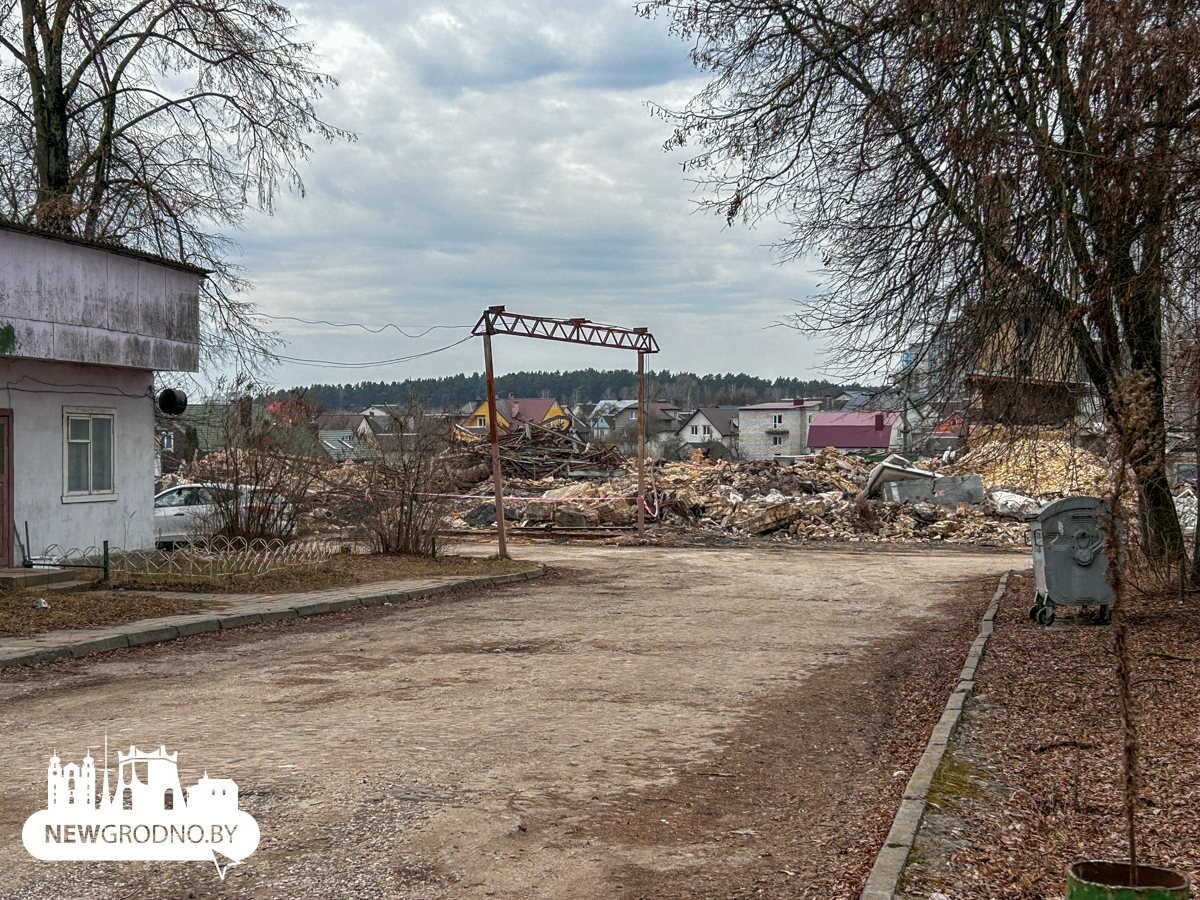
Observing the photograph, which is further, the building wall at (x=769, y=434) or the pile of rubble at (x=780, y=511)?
the building wall at (x=769, y=434)

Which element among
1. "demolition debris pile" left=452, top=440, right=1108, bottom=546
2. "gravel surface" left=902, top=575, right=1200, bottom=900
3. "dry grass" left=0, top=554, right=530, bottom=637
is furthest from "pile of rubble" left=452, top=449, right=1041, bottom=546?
"gravel surface" left=902, top=575, right=1200, bottom=900

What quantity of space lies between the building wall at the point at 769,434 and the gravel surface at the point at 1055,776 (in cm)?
10000

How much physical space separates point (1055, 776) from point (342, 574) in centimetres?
1398

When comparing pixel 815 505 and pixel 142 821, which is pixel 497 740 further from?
pixel 815 505

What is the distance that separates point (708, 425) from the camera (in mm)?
127562

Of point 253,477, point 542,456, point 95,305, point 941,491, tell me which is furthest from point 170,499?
point 941,491

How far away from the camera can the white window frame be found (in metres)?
17.6

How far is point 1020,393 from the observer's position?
13297mm

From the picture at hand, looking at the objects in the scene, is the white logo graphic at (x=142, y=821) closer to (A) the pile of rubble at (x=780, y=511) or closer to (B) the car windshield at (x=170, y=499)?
(B) the car windshield at (x=170, y=499)

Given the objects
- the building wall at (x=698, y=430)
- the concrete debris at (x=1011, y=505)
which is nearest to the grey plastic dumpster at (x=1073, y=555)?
the concrete debris at (x=1011, y=505)

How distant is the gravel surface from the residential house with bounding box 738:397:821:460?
100173 mm

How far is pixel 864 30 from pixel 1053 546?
20.7ft

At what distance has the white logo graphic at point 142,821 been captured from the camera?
17.5 feet

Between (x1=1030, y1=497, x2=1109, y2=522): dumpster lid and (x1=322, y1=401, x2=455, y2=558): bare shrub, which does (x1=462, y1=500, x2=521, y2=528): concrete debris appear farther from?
(x1=1030, y1=497, x2=1109, y2=522): dumpster lid
